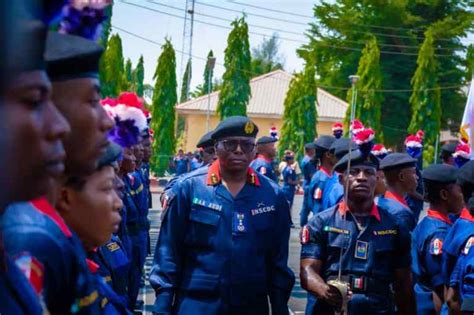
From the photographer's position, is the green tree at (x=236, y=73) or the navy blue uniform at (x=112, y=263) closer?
the navy blue uniform at (x=112, y=263)

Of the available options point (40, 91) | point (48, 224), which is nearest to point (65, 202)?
point (48, 224)

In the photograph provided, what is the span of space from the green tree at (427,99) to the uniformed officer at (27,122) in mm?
44394

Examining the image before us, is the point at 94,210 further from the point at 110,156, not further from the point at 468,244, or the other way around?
the point at 468,244

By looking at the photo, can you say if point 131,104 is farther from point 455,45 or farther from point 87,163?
point 455,45

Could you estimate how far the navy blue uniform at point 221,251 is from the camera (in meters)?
5.00

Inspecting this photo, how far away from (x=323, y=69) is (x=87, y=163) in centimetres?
5755

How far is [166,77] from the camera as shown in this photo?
47562 mm

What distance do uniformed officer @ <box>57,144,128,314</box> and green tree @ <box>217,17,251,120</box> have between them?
139 feet

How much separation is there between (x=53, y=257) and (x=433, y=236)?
12.8 feet

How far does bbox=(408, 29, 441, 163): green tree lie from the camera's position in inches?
1790

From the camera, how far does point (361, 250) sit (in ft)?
17.2

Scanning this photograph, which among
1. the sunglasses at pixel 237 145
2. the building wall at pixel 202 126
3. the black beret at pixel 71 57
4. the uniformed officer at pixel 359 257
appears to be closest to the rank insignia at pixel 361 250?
the uniformed officer at pixel 359 257

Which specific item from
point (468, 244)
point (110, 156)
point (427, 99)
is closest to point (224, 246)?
point (468, 244)

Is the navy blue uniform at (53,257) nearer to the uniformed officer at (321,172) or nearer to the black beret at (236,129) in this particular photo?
the black beret at (236,129)
